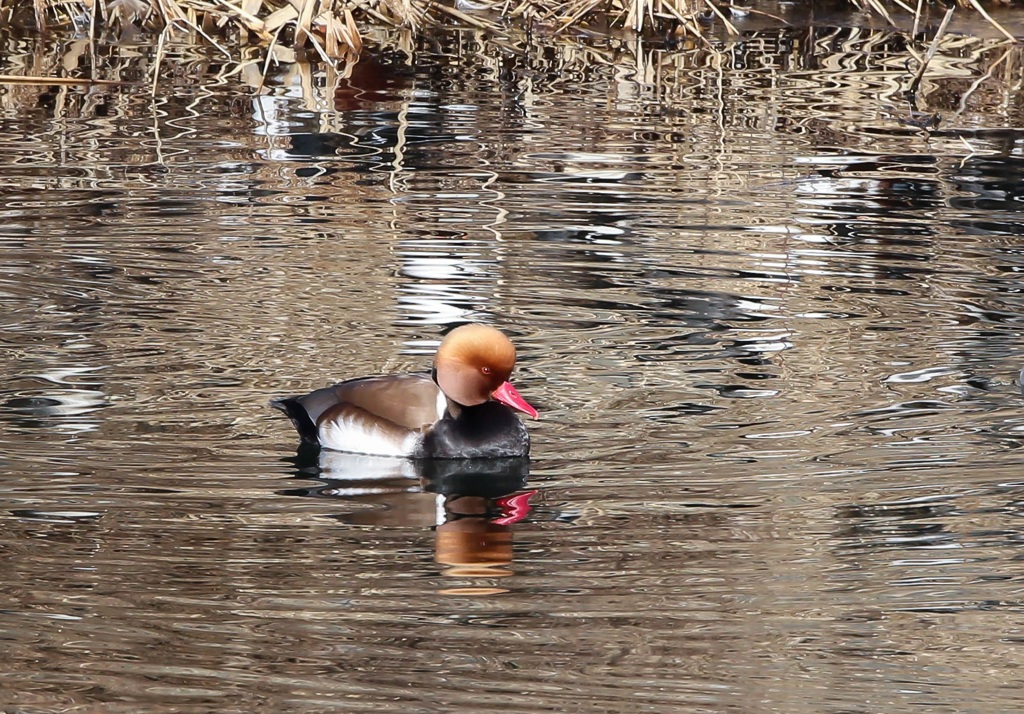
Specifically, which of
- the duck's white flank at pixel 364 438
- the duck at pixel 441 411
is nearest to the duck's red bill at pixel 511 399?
the duck at pixel 441 411

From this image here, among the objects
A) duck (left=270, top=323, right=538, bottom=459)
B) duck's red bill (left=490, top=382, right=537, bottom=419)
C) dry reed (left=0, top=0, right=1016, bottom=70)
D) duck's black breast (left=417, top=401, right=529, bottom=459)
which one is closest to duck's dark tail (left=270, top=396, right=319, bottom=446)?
duck (left=270, top=323, right=538, bottom=459)

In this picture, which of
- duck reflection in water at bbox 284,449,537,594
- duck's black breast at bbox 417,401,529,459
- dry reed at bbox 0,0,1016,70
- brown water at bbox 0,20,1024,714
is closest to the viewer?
brown water at bbox 0,20,1024,714

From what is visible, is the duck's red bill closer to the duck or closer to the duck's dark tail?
the duck

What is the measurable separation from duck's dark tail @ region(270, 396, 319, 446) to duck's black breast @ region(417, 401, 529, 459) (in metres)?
0.40

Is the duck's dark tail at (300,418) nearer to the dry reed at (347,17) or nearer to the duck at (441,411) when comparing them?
the duck at (441,411)

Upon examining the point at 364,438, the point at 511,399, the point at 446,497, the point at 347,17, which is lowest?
the point at 446,497

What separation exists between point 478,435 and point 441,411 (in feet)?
0.59

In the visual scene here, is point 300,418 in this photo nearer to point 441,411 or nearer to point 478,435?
point 441,411

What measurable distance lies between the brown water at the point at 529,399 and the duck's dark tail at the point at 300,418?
0.10 meters

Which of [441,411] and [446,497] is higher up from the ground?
[441,411]

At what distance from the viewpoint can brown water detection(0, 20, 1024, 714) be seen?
15.1ft

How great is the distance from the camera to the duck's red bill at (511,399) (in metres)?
6.31

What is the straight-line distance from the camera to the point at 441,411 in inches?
251

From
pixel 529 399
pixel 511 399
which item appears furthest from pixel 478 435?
pixel 529 399
